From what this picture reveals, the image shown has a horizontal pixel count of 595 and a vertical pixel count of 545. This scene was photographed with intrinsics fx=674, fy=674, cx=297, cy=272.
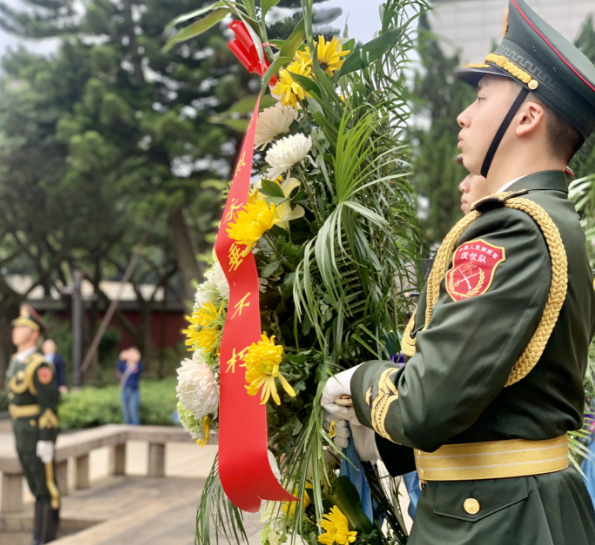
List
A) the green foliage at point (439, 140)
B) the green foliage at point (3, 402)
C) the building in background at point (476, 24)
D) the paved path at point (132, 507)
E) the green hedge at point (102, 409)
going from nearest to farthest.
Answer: the paved path at point (132, 507), the green foliage at point (439, 140), the building in background at point (476, 24), the green hedge at point (102, 409), the green foliage at point (3, 402)

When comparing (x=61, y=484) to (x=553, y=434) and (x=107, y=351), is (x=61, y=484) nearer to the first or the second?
(x=553, y=434)

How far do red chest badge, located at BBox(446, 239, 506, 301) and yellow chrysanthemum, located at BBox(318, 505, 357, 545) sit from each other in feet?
1.79

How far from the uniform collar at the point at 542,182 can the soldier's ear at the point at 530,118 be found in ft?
0.26

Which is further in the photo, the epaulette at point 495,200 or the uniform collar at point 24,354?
the uniform collar at point 24,354

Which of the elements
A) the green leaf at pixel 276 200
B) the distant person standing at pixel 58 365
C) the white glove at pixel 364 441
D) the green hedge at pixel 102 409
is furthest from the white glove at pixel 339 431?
the green hedge at pixel 102 409

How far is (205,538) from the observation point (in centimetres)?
147

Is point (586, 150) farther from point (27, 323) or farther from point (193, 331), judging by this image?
point (27, 323)

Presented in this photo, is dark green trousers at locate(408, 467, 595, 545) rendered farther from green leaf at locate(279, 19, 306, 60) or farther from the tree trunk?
the tree trunk

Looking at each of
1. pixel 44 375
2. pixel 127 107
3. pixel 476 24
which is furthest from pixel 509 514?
pixel 127 107

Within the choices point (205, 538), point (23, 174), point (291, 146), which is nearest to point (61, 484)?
point (205, 538)

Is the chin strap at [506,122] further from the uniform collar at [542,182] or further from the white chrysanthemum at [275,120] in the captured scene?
the white chrysanthemum at [275,120]

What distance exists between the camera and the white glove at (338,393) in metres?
1.27

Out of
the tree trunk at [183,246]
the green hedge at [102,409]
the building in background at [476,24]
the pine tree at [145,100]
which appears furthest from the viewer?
the tree trunk at [183,246]

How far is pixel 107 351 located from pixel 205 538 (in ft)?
61.6
